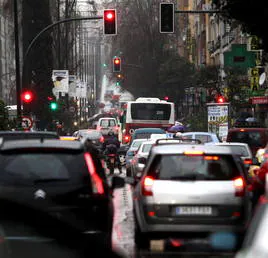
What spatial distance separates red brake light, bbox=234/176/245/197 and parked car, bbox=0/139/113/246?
2.43 metres

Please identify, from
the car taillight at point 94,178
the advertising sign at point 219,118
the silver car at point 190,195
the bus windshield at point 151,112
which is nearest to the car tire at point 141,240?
the silver car at point 190,195

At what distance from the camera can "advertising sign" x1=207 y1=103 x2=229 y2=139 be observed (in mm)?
46312

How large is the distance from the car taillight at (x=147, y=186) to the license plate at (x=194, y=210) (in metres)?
0.46

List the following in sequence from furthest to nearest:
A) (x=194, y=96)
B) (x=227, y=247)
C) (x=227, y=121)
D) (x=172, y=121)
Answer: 1. (x=194, y=96)
2. (x=172, y=121)
3. (x=227, y=121)
4. (x=227, y=247)

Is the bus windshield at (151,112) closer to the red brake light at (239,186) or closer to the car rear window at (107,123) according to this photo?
the car rear window at (107,123)

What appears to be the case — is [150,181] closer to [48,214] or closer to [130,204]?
[48,214]

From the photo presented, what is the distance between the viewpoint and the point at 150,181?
13594 mm

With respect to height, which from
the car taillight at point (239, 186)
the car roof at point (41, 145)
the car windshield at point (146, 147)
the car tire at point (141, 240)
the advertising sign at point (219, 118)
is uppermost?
the car roof at point (41, 145)

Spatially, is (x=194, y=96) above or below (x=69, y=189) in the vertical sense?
below

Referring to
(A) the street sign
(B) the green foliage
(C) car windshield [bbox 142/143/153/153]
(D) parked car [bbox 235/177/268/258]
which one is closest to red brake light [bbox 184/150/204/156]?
(D) parked car [bbox 235/177/268/258]

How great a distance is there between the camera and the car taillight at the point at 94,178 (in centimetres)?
1141

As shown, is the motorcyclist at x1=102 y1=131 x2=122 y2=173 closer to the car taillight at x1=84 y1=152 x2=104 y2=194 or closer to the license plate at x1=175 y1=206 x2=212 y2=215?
the license plate at x1=175 y1=206 x2=212 y2=215

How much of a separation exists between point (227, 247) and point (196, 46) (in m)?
91.3

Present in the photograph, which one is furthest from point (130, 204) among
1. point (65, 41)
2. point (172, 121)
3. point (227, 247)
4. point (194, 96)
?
point (65, 41)
